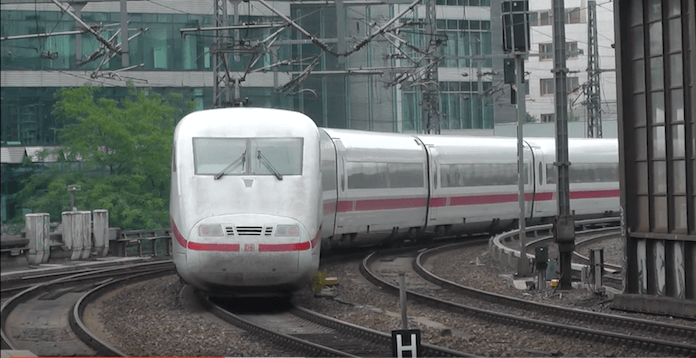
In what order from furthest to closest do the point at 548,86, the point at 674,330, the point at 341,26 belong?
the point at 548,86 < the point at 341,26 < the point at 674,330

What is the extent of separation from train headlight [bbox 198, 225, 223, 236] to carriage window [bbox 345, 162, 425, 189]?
947 centimetres

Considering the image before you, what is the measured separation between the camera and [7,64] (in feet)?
182

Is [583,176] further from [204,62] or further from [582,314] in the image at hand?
[204,62]

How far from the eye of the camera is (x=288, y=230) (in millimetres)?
15672

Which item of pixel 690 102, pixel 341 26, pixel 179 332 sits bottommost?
pixel 179 332

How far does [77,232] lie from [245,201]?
15.5 metres

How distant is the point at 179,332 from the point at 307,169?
328 cm

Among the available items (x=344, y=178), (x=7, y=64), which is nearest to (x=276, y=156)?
(x=344, y=178)

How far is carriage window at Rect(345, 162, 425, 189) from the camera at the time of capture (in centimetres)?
2530

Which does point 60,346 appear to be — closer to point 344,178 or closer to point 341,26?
point 344,178

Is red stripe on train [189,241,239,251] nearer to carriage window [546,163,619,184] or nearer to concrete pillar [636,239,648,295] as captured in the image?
concrete pillar [636,239,648,295]

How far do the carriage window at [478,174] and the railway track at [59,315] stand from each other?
27.2ft

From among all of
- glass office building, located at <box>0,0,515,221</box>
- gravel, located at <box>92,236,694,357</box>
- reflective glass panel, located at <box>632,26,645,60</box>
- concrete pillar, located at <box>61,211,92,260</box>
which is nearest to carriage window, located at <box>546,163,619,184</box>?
concrete pillar, located at <box>61,211,92,260</box>

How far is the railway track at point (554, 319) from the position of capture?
Answer: 12641 mm
